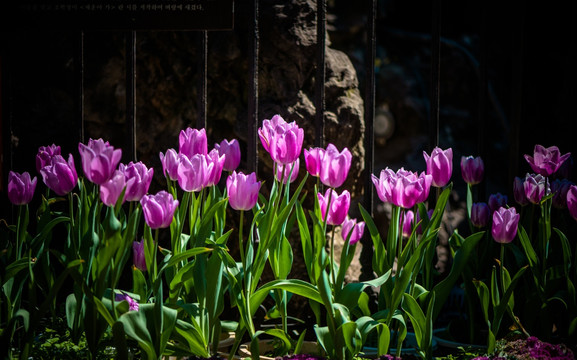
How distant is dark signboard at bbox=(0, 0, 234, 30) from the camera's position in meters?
1.78

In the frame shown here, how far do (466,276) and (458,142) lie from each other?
3.39 meters

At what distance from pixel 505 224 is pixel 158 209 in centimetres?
96

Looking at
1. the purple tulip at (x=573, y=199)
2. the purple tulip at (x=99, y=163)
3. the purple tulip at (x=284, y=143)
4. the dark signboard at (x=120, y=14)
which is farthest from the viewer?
the dark signboard at (x=120, y=14)

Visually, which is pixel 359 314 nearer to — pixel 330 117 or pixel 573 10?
pixel 330 117

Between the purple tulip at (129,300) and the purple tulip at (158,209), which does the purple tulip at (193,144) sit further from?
the purple tulip at (129,300)

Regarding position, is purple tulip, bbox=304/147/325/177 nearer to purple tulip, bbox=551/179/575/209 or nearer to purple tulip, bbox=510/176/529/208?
purple tulip, bbox=510/176/529/208

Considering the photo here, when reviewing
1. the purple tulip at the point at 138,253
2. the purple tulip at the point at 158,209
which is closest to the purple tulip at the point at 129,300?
the purple tulip at the point at 138,253

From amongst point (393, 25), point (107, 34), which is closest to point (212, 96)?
point (107, 34)

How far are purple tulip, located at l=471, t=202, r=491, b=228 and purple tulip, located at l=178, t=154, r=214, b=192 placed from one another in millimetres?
912

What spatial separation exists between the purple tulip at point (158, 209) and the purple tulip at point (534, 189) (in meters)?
1.08

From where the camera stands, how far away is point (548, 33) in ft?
7.67

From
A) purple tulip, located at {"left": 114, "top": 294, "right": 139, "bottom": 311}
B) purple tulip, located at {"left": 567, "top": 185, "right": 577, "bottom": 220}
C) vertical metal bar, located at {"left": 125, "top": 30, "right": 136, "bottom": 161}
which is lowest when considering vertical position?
purple tulip, located at {"left": 114, "top": 294, "right": 139, "bottom": 311}

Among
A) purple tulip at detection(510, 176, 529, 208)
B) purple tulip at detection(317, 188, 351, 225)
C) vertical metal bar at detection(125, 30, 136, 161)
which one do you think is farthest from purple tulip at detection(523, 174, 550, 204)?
vertical metal bar at detection(125, 30, 136, 161)

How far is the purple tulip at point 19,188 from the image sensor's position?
150cm
